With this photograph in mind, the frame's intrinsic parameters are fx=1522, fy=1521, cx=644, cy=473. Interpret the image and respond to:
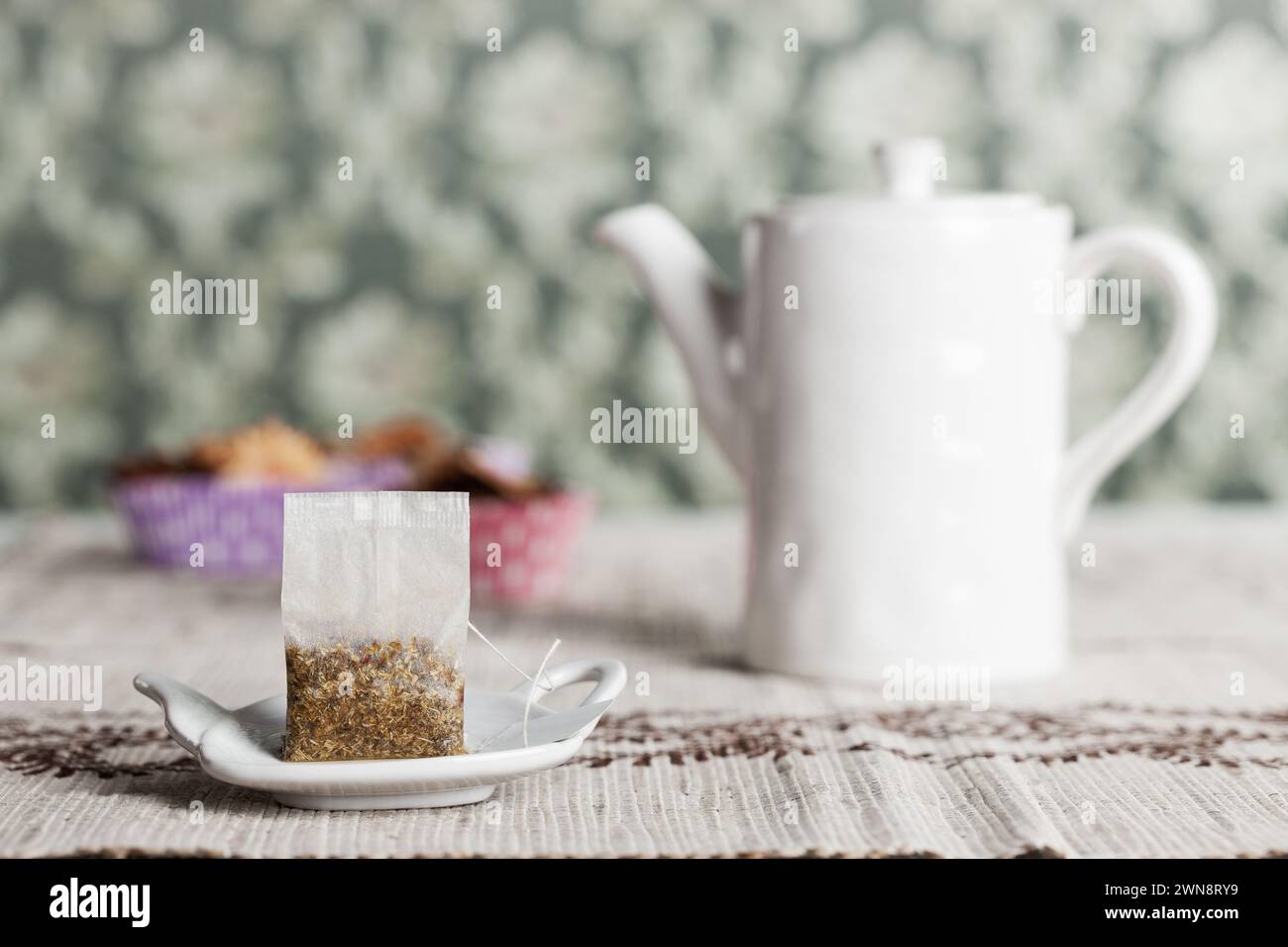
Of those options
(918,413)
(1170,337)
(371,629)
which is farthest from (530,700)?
(1170,337)

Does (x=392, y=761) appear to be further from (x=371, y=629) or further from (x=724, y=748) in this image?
(x=724, y=748)

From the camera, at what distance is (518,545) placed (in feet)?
3.56

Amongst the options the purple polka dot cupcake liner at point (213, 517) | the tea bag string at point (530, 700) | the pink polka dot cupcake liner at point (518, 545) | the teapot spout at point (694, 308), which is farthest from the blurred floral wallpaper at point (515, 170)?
the tea bag string at point (530, 700)

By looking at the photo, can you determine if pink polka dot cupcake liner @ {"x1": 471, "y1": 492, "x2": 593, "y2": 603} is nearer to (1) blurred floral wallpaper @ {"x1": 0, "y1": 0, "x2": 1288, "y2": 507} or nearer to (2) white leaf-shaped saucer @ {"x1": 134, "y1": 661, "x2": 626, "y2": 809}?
(2) white leaf-shaped saucer @ {"x1": 134, "y1": 661, "x2": 626, "y2": 809}

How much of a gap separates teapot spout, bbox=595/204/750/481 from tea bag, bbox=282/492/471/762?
36 centimetres

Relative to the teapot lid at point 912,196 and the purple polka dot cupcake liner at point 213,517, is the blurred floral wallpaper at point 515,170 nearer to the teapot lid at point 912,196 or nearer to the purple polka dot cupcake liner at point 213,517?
the purple polka dot cupcake liner at point 213,517

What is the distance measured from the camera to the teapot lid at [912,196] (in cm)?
83

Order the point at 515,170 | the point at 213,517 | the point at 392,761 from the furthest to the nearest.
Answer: the point at 515,170, the point at 213,517, the point at 392,761

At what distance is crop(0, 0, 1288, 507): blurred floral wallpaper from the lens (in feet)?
5.38

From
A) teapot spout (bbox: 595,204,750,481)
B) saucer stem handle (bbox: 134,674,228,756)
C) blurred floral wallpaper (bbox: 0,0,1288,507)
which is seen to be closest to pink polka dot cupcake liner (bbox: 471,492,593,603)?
teapot spout (bbox: 595,204,750,481)

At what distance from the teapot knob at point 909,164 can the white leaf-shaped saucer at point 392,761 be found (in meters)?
0.35

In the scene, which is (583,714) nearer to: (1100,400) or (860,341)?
(860,341)

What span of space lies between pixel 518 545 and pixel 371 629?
1.71ft

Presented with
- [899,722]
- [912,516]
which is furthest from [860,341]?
[899,722]
